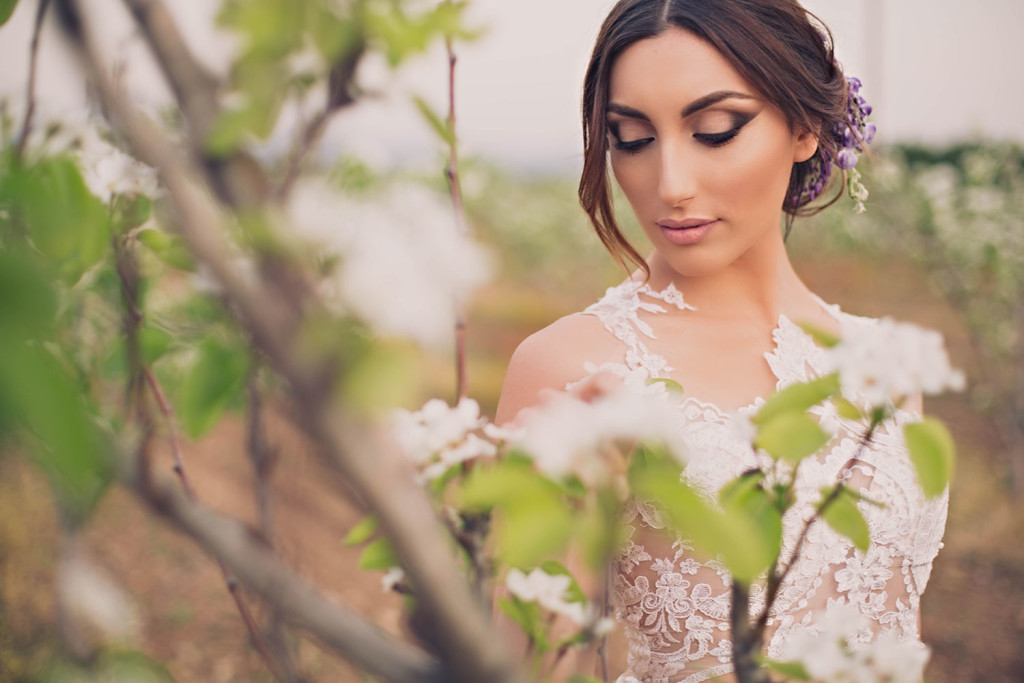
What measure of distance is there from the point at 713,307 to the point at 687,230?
361mm

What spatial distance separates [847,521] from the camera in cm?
68

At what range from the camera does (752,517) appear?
0.63 meters

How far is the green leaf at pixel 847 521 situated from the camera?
2.22 ft

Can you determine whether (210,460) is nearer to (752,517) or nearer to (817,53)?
(817,53)

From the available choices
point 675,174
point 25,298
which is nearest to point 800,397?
point 25,298

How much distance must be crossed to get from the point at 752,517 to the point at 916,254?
6.12 metres

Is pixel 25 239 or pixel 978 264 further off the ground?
pixel 25 239

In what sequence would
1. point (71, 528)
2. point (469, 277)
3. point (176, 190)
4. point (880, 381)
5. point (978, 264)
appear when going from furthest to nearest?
point (978, 264), point (71, 528), point (880, 381), point (469, 277), point (176, 190)

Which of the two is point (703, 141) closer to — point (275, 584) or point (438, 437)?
point (438, 437)

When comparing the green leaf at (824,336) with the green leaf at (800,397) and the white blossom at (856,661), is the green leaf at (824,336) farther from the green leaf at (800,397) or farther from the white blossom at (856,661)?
the white blossom at (856,661)

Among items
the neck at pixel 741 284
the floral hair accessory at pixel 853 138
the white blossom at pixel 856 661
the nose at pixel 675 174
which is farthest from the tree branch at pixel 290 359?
the floral hair accessory at pixel 853 138

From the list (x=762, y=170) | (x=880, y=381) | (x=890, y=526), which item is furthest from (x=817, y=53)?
(x=880, y=381)

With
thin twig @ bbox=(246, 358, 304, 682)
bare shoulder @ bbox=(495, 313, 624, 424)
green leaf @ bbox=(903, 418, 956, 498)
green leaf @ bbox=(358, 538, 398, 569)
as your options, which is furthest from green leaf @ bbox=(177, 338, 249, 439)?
bare shoulder @ bbox=(495, 313, 624, 424)

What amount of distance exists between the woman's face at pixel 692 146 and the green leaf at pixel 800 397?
3.13ft
